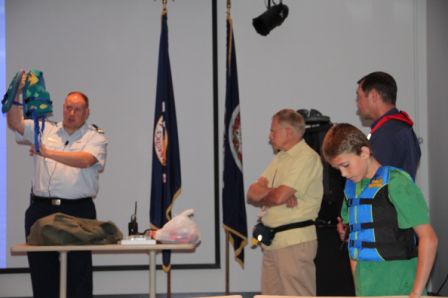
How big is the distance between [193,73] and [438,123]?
2.26 m

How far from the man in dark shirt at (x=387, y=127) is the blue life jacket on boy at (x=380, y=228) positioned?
0.85 meters

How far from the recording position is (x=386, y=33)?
6.30 m

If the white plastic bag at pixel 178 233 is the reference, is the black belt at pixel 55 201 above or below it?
above

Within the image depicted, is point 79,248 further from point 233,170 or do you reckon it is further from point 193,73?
point 193,73

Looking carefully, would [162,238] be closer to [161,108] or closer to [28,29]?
[161,108]

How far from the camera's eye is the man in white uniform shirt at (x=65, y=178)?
4258 mm

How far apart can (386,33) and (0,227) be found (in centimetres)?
397

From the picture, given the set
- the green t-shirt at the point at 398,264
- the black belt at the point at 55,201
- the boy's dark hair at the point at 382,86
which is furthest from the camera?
the black belt at the point at 55,201

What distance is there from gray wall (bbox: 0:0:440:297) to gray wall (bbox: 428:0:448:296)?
0.12m

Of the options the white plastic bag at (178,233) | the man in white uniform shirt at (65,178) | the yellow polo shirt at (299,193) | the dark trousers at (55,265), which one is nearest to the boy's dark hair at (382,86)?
the yellow polo shirt at (299,193)

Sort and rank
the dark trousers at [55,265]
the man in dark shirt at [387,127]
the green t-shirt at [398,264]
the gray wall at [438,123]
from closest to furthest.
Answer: the green t-shirt at [398,264]
the man in dark shirt at [387,127]
the dark trousers at [55,265]
the gray wall at [438,123]

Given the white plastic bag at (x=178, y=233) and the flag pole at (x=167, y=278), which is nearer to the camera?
the white plastic bag at (x=178, y=233)

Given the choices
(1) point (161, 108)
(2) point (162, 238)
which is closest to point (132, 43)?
(1) point (161, 108)

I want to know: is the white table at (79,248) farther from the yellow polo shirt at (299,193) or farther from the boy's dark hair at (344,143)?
the boy's dark hair at (344,143)
